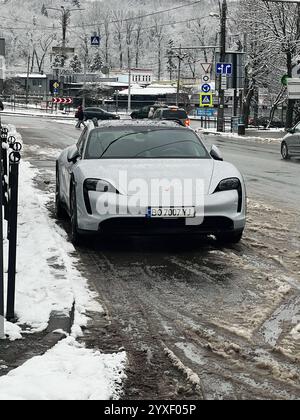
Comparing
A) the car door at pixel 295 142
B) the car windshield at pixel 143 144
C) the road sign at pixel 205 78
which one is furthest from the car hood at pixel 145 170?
the road sign at pixel 205 78

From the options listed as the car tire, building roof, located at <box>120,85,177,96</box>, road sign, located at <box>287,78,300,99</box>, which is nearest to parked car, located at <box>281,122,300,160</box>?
road sign, located at <box>287,78,300,99</box>

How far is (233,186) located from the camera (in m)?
7.49

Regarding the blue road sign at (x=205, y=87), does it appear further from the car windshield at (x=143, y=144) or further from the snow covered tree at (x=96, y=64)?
the snow covered tree at (x=96, y=64)

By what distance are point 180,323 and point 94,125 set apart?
15.4 feet

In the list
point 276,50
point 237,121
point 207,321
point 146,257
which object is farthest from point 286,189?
point 276,50

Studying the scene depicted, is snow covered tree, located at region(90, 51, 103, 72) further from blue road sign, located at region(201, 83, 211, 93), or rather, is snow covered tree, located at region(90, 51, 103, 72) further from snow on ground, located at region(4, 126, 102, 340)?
snow on ground, located at region(4, 126, 102, 340)

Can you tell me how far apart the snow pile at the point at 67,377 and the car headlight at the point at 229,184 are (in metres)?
3.40

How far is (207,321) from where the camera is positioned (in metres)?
5.14

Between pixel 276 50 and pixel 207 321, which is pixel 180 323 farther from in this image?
pixel 276 50

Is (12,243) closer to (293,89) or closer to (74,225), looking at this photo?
(74,225)

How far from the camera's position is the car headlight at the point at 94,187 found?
23.4 ft

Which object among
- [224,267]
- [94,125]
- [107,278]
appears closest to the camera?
[107,278]

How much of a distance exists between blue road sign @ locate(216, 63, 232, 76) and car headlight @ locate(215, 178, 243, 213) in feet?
108

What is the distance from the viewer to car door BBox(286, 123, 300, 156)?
20.8 m
